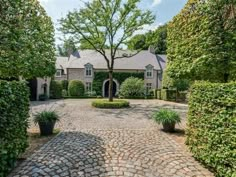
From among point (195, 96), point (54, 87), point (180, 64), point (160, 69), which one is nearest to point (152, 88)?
point (160, 69)

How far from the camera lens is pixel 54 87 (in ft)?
98.0

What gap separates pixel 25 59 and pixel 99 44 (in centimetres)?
1473

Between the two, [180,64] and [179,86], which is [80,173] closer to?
[180,64]

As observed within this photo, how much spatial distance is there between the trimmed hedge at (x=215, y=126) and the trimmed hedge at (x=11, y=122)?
4.50 metres

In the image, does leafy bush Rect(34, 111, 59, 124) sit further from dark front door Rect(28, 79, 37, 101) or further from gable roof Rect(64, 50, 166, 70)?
gable roof Rect(64, 50, 166, 70)

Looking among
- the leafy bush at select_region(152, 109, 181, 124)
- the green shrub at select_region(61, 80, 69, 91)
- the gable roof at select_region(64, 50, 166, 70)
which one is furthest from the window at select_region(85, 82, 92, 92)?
the leafy bush at select_region(152, 109, 181, 124)

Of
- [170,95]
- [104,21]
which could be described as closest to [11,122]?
[104,21]

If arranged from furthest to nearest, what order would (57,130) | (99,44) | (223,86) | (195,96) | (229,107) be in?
1. (99,44)
2. (57,130)
3. (195,96)
4. (223,86)
5. (229,107)

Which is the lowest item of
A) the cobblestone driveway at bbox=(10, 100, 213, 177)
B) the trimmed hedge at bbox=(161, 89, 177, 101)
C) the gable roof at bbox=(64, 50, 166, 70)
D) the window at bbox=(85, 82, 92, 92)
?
the cobblestone driveway at bbox=(10, 100, 213, 177)

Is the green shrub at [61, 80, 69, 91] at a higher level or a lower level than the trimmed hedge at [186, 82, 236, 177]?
higher

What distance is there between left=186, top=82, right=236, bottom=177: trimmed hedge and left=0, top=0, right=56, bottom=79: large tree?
514 centimetres

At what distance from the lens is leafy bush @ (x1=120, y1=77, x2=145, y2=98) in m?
29.7

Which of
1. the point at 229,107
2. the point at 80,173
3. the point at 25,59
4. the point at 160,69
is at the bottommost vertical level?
the point at 80,173

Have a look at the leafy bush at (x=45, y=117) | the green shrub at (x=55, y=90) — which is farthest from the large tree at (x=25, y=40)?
the green shrub at (x=55, y=90)
